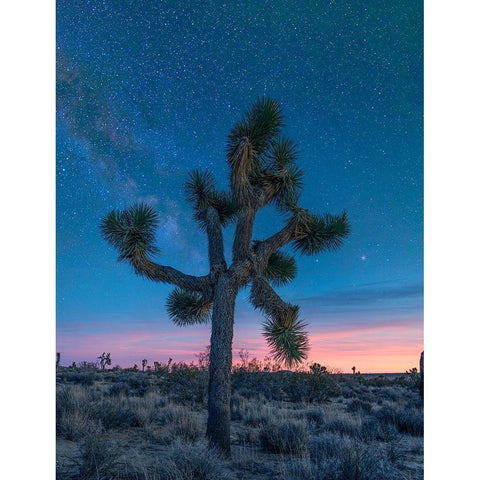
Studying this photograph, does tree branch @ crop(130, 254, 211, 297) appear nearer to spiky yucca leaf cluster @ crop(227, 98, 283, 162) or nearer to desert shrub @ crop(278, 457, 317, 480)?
spiky yucca leaf cluster @ crop(227, 98, 283, 162)

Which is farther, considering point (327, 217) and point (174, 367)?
point (174, 367)

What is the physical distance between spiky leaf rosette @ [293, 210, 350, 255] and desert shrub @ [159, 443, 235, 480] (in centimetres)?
487

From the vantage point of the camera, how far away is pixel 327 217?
1016cm

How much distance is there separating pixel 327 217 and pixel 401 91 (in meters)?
3.08

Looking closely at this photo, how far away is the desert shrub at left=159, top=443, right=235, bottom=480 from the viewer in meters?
5.86

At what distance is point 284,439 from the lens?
8312 millimetres

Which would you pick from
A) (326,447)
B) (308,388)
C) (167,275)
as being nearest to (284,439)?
(326,447)

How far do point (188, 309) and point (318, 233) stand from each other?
365 centimetres

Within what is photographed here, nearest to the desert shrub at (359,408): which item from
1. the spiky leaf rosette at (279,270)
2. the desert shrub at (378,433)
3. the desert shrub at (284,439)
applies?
the desert shrub at (378,433)

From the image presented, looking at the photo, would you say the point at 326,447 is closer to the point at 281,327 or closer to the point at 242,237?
the point at 281,327
